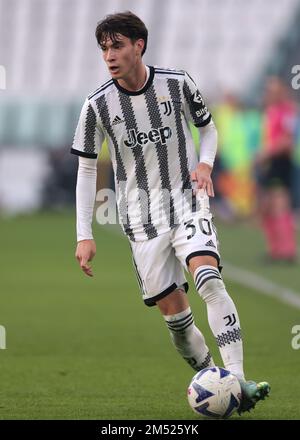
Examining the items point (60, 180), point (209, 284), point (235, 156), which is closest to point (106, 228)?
point (235, 156)

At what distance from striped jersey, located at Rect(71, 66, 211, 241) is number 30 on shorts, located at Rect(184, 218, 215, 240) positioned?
80 mm

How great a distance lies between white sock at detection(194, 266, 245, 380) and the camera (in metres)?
6.46

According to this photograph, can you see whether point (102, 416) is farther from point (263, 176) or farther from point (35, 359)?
point (263, 176)

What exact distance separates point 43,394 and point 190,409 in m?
0.96

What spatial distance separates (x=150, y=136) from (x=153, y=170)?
0.63 ft

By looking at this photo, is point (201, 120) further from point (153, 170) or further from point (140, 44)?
point (140, 44)

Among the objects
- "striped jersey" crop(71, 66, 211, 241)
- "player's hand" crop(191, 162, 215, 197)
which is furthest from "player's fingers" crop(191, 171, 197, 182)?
"striped jersey" crop(71, 66, 211, 241)

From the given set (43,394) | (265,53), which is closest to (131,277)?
(43,394)

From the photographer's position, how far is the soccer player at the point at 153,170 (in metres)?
6.89

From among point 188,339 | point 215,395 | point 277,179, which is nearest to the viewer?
point 215,395

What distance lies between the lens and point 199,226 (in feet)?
22.4

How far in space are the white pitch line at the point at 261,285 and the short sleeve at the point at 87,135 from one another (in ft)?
16.5

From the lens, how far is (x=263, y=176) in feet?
58.2

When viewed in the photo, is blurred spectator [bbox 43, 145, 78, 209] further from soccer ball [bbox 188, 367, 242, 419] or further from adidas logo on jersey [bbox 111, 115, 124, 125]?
soccer ball [bbox 188, 367, 242, 419]
